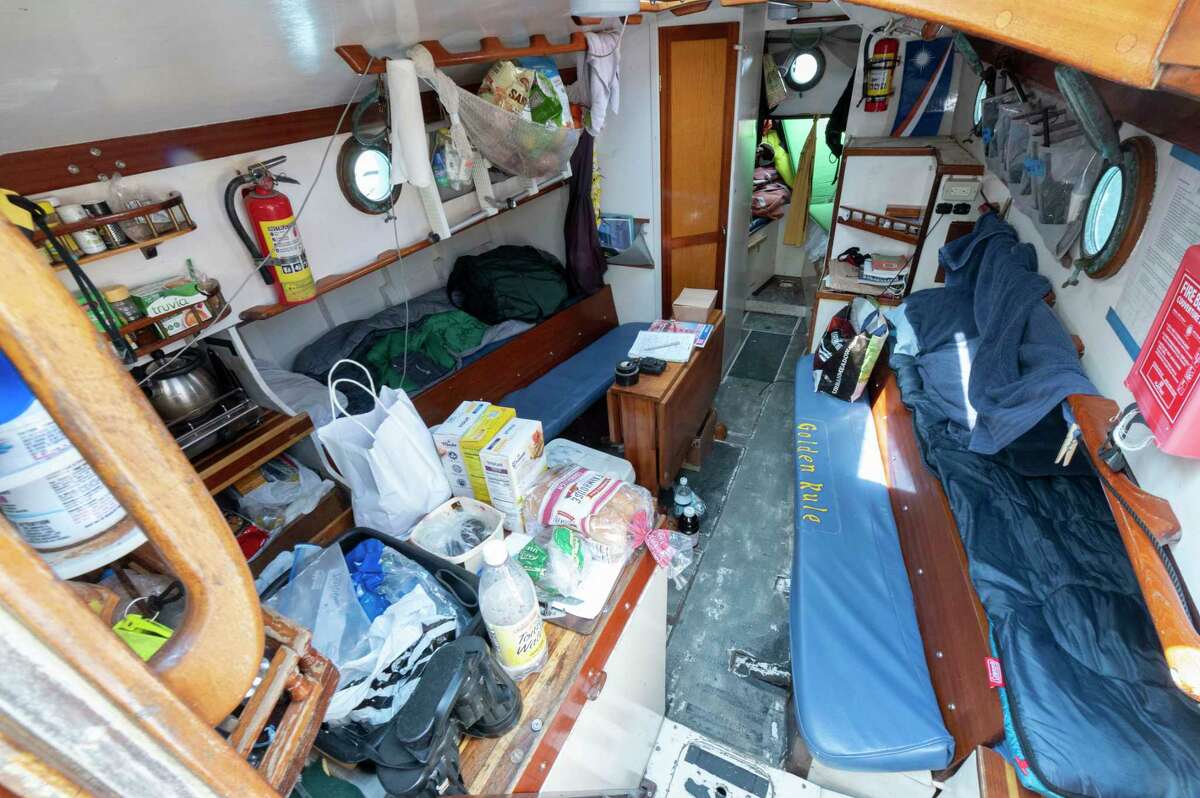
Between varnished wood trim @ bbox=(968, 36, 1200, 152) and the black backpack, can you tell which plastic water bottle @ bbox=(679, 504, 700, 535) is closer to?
the black backpack

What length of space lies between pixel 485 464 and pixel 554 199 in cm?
266

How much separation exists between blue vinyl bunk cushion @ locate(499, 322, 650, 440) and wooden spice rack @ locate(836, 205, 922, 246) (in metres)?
1.54

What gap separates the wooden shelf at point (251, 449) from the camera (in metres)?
1.61

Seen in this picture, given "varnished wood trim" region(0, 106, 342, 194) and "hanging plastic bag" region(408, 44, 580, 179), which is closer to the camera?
"varnished wood trim" region(0, 106, 342, 194)

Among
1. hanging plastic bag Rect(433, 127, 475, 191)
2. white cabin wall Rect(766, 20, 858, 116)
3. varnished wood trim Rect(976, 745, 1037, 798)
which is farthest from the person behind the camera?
white cabin wall Rect(766, 20, 858, 116)

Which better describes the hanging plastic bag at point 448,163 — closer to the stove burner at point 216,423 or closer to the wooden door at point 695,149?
the stove burner at point 216,423

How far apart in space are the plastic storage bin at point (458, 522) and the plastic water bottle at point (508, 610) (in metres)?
0.24

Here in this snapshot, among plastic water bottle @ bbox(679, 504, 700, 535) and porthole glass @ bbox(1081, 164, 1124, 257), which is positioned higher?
A: porthole glass @ bbox(1081, 164, 1124, 257)

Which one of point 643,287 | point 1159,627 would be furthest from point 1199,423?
point 643,287

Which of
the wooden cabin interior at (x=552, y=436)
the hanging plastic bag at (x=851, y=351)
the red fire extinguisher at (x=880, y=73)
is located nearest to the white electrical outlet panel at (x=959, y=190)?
the wooden cabin interior at (x=552, y=436)

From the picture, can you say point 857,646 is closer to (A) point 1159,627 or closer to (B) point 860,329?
(A) point 1159,627

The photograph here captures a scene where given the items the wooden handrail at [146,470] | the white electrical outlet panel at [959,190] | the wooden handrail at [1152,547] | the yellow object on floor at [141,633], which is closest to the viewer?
the wooden handrail at [146,470]

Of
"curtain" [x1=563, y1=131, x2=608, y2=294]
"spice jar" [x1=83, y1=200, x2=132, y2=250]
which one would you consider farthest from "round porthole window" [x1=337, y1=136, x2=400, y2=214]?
"curtain" [x1=563, y1=131, x2=608, y2=294]

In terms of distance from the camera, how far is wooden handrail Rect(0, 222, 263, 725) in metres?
0.27
